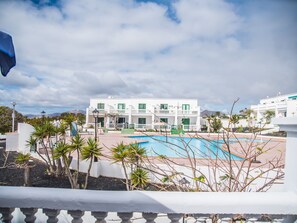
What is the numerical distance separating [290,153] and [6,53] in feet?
8.33

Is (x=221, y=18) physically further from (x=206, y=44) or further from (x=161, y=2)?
(x=206, y=44)

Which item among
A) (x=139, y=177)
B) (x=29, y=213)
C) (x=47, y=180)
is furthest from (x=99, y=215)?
(x=47, y=180)

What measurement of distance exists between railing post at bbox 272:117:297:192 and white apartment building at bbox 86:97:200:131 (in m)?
34.0

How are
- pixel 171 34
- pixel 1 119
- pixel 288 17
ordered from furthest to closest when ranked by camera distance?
pixel 1 119
pixel 171 34
pixel 288 17

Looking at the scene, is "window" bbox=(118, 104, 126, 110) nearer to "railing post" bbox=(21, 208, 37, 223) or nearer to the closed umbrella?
the closed umbrella

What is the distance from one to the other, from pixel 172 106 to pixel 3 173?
31700 millimetres

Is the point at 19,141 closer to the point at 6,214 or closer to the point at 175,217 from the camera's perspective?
the point at 6,214

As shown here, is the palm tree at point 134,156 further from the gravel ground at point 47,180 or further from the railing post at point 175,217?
the gravel ground at point 47,180

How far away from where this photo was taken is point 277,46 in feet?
23.9

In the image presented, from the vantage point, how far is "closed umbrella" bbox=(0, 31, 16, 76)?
6.05 feet

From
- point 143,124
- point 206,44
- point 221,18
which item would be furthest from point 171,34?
point 143,124

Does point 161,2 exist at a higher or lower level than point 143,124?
higher

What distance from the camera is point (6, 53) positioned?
185 centimetres

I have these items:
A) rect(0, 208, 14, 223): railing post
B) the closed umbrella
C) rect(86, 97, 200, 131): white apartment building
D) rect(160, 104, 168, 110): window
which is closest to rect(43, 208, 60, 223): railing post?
rect(0, 208, 14, 223): railing post
